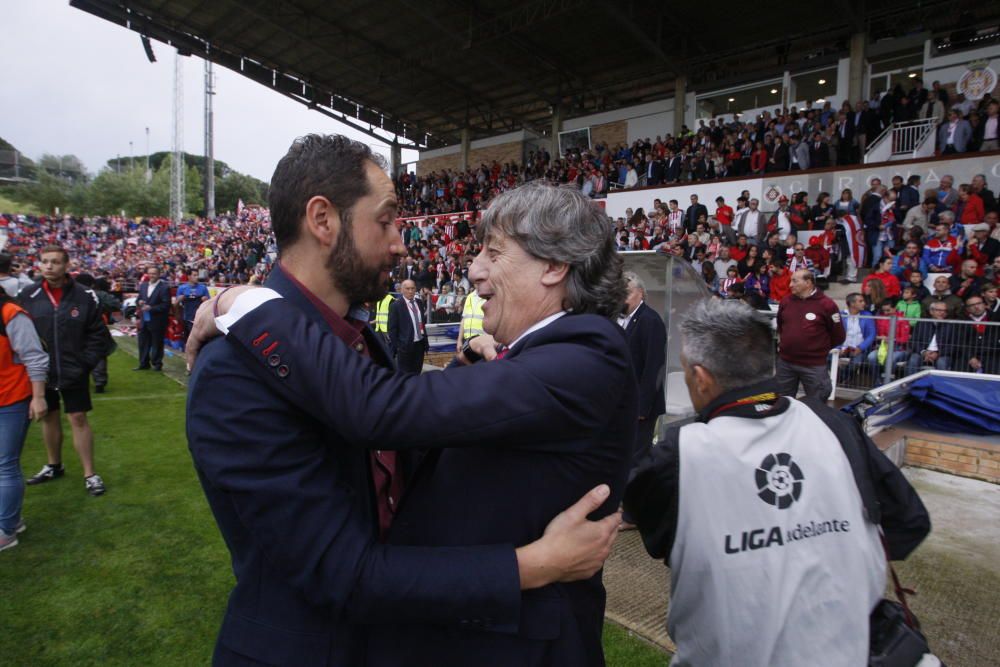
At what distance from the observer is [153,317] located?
957 cm

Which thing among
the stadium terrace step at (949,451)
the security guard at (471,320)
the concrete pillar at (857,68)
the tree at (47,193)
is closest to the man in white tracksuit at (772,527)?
the stadium terrace step at (949,451)

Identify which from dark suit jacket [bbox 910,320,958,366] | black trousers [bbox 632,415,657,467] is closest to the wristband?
black trousers [bbox 632,415,657,467]

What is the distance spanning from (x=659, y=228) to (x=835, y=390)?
730cm

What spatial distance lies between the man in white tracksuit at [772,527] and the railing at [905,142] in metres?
14.2

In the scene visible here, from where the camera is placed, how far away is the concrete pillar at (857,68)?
16.6 meters

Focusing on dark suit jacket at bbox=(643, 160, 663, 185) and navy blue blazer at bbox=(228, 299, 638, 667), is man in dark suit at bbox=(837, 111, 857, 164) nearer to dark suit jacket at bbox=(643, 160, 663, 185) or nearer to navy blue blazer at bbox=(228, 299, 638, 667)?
dark suit jacket at bbox=(643, 160, 663, 185)

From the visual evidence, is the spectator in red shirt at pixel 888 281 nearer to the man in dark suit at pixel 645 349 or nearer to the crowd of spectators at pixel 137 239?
the man in dark suit at pixel 645 349

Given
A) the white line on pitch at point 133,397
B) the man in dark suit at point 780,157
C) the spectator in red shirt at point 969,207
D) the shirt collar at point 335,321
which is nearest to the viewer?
the shirt collar at point 335,321

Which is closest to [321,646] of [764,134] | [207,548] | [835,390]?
[207,548]

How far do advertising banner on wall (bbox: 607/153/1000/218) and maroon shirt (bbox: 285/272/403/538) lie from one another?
43.6 feet

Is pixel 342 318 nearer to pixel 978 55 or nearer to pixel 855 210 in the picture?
pixel 855 210

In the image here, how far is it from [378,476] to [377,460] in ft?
0.12

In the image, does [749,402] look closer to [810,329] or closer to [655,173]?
[810,329]

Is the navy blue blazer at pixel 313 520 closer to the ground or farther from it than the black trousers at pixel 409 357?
farther from it
